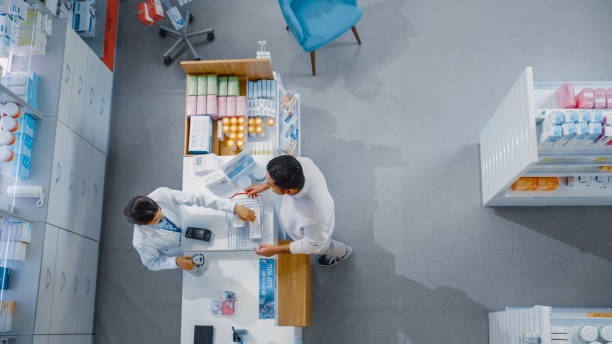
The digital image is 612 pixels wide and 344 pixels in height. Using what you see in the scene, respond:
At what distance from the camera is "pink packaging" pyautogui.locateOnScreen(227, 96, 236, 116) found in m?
4.33

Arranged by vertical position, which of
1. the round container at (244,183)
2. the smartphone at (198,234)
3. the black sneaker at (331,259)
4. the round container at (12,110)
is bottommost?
the black sneaker at (331,259)

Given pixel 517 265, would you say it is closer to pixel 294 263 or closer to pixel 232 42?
pixel 294 263

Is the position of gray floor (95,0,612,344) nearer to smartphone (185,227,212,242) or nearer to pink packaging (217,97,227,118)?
pink packaging (217,97,227,118)

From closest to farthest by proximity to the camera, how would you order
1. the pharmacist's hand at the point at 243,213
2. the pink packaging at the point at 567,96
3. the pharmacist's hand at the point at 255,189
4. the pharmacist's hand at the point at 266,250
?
the pink packaging at the point at 567,96
the pharmacist's hand at the point at 266,250
the pharmacist's hand at the point at 243,213
the pharmacist's hand at the point at 255,189

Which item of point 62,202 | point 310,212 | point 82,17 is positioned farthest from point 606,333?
point 82,17

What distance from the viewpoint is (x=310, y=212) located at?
3.10m

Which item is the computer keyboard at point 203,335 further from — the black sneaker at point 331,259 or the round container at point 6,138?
the round container at point 6,138

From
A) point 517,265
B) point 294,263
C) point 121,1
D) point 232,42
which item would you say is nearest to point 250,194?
point 294,263

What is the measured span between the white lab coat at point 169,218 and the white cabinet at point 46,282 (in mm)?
909

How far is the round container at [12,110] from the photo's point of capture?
155 inches

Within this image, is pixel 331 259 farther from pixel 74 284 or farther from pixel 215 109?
pixel 74 284

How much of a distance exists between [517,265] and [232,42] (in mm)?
3716

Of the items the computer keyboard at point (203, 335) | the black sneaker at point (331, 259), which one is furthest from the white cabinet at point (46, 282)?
the black sneaker at point (331, 259)

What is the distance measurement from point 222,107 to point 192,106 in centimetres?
27
